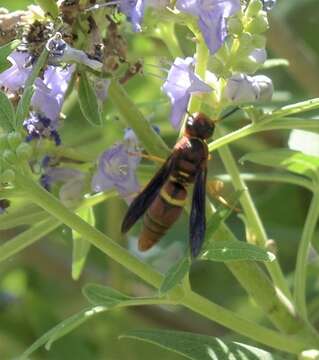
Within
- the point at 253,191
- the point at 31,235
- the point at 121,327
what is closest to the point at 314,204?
the point at 31,235

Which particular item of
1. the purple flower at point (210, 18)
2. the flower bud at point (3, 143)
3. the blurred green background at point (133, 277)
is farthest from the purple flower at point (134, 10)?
the blurred green background at point (133, 277)

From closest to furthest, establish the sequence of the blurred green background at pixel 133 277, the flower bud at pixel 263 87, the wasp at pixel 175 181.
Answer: the flower bud at pixel 263 87 < the wasp at pixel 175 181 < the blurred green background at pixel 133 277

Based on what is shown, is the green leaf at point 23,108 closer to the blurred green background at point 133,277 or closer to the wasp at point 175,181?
the wasp at point 175,181

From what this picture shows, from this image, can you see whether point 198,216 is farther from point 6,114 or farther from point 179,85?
point 6,114

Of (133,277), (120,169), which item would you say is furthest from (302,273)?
(133,277)

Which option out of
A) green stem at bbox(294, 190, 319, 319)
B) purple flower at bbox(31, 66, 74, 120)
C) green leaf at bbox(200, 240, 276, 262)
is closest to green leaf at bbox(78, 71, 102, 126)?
purple flower at bbox(31, 66, 74, 120)

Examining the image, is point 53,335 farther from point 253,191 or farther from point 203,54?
point 253,191
